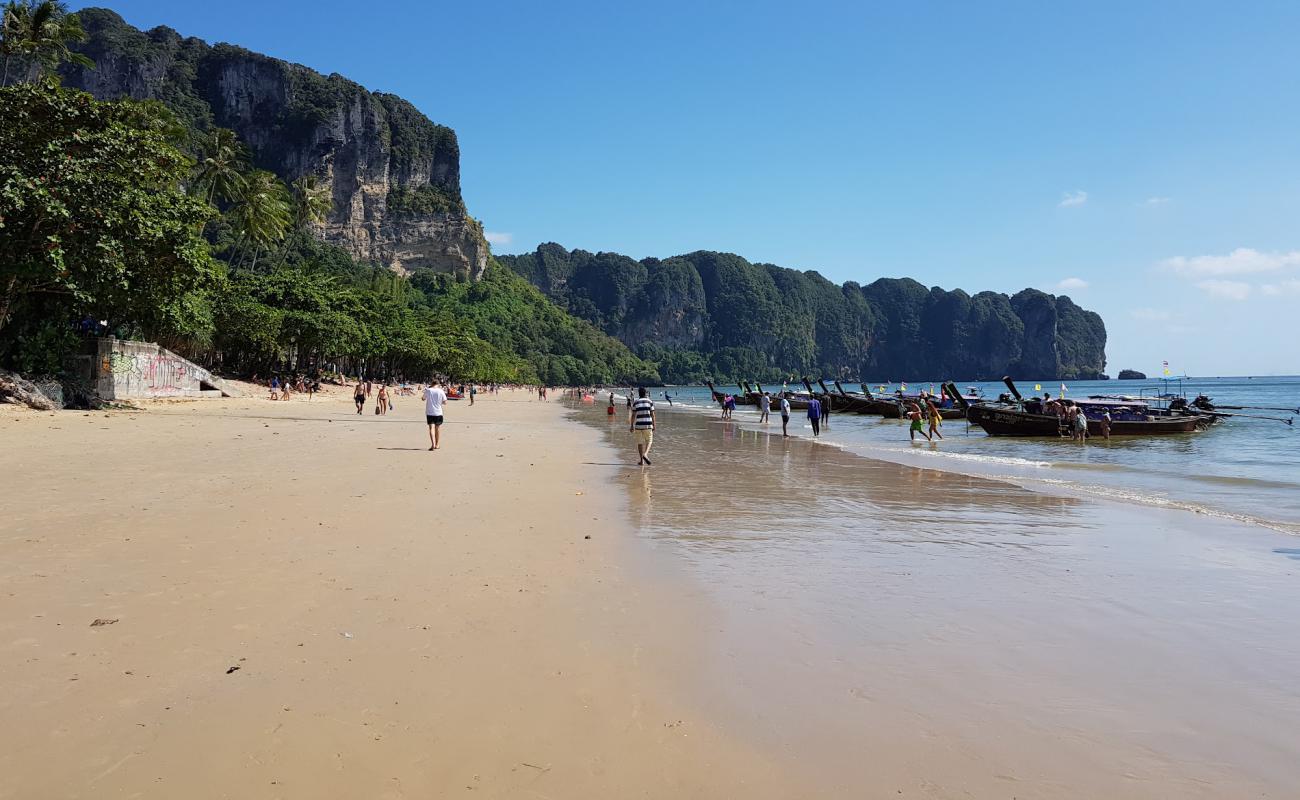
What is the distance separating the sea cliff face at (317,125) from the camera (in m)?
140

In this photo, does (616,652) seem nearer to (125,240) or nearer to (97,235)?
(97,235)

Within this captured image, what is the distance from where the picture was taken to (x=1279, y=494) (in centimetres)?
1460

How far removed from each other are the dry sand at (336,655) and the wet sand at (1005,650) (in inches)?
20.0

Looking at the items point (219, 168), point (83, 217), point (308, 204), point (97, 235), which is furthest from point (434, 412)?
point (308, 204)

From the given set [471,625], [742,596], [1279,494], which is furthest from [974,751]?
[1279,494]

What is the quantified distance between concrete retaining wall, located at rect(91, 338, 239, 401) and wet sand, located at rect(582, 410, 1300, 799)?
2768 centimetres

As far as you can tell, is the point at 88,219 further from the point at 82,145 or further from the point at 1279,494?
the point at 1279,494

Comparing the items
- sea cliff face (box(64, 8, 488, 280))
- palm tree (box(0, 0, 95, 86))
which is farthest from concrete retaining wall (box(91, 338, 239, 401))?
sea cliff face (box(64, 8, 488, 280))

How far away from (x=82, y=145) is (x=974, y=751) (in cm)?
2896

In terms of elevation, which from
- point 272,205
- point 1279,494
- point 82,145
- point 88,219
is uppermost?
point 272,205

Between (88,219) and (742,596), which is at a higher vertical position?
(88,219)

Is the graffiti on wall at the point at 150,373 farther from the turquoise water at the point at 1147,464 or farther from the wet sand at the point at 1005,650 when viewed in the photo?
the wet sand at the point at 1005,650

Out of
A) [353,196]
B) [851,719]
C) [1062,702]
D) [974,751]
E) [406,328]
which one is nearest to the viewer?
[974,751]

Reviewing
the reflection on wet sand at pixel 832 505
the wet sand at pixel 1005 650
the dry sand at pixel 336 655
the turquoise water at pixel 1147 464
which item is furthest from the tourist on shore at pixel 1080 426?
the dry sand at pixel 336 655
